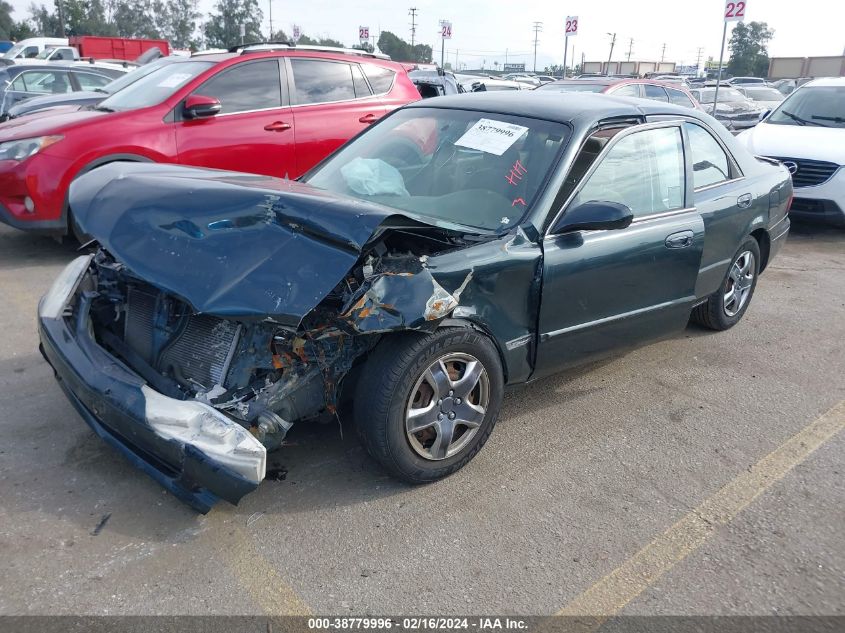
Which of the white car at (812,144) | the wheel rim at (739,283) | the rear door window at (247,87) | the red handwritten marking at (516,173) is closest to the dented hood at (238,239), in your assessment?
the red handwritten marking at (516,173)

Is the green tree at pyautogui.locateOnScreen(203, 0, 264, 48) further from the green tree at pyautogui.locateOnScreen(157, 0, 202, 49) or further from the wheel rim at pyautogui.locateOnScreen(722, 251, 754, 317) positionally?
the wheel rim at pyautogui.locateOnScreen(722, 251, 754, 317)

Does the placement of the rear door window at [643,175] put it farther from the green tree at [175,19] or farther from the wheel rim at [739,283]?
the green tree at [175,19]

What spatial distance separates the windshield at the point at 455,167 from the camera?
343 centimetres

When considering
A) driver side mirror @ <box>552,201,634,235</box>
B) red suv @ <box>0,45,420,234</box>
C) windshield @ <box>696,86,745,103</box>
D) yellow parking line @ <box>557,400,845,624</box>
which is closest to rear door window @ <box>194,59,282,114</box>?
red suv @ <box>0,45,420,234</box>

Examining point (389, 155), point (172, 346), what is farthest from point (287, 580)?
point (389, 155)

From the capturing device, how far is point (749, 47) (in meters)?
82.2

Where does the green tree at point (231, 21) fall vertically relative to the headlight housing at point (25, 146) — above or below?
above

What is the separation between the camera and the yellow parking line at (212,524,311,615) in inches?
93.3

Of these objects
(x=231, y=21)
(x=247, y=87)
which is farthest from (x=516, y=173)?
(x=231, y=21)

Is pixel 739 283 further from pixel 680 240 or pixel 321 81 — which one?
pixel 321 81

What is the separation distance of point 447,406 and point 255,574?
1.06 m

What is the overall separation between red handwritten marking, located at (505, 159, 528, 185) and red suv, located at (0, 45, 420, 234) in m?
2.61

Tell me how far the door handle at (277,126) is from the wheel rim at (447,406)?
445 centimetres

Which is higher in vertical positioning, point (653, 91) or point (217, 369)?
point (653, 91)
